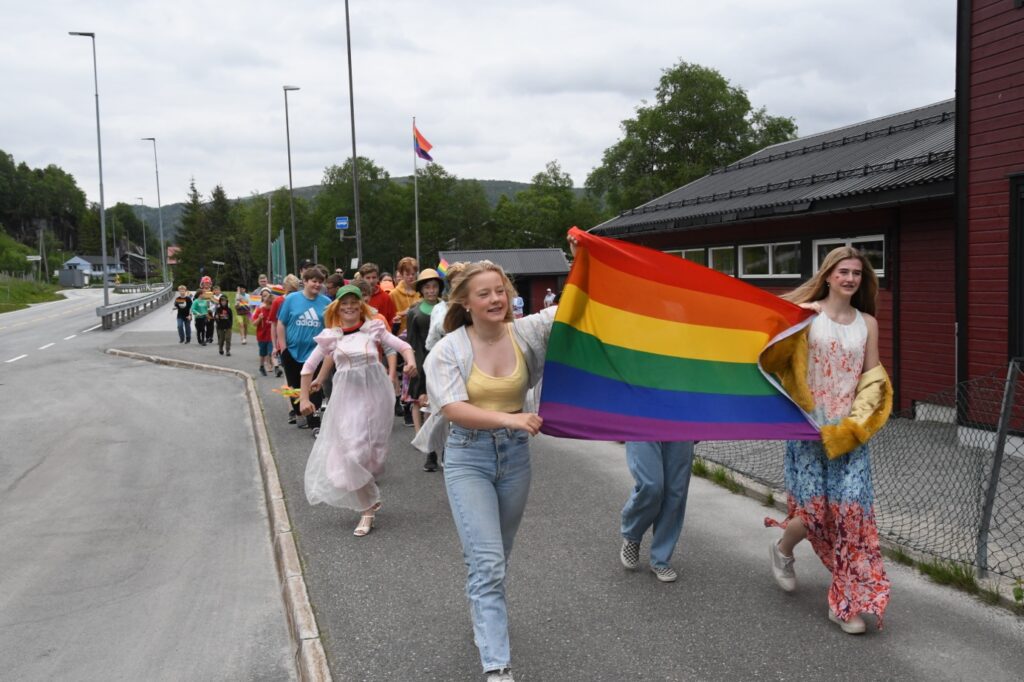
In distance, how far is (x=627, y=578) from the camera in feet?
18.6

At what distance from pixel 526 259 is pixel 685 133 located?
26430 millimetres

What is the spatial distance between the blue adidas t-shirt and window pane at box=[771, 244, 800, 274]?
8.52 metres

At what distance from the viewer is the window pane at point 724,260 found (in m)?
17.4

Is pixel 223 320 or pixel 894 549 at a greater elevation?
pixel 223 320

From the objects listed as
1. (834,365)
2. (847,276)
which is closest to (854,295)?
(847,276)

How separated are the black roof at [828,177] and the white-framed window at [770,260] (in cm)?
92

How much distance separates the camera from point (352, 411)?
7.38m

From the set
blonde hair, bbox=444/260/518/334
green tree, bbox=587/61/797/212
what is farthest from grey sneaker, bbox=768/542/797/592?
green tree, bbox=587/61/797/212

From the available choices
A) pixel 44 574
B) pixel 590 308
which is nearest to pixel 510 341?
pixel 590 308

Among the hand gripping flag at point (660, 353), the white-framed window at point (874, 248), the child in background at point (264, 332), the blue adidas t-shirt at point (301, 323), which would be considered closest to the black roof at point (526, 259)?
the child in background at point (264, 332)

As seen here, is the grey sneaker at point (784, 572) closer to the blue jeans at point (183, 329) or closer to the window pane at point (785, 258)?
the window pane at point (785, 258)

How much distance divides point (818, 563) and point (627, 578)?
52.5 inches

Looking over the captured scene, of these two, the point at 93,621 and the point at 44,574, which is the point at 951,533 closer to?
the point at 93,621

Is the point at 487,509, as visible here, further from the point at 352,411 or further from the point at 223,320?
the point at 223,320
